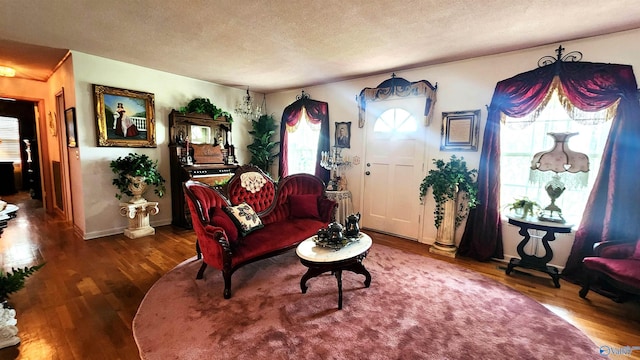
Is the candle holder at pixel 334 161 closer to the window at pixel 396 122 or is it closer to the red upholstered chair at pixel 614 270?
the window at pixel 396 122

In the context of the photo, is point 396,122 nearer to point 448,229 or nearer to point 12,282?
point 448,229

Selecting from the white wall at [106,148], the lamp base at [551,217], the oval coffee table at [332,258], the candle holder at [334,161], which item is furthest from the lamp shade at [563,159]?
the white wall at [106,148]

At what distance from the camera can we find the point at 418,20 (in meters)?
2.51

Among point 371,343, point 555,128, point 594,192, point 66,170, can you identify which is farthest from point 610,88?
point 66,170

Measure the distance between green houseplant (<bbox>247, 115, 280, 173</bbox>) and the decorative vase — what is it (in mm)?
2209

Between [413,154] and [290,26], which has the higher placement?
[290,26]

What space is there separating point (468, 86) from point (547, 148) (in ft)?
3.89

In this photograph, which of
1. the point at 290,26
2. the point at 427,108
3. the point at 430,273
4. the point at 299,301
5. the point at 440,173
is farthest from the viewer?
the point at 427,108

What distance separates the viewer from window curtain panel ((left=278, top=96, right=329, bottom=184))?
16.5ft

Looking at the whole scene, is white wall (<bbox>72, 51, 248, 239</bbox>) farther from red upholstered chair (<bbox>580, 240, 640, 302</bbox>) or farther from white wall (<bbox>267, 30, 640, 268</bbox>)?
red upholstered chair (<bbox>580, 240, 640, 302</bbox>)

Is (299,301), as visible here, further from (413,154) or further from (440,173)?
(413,154)

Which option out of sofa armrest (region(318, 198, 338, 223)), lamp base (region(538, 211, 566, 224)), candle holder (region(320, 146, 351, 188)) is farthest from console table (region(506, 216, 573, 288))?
candle holder (region(320, 146, 351, 188))

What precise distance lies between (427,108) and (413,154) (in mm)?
689

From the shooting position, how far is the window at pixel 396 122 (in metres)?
4.16
